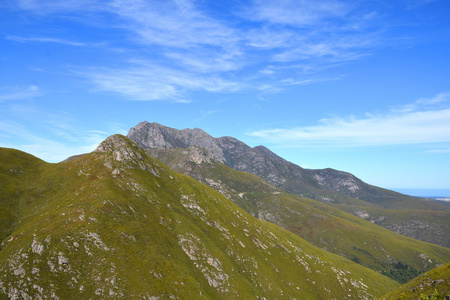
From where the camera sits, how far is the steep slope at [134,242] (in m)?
70.9

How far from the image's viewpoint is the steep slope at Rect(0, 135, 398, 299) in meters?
70.9

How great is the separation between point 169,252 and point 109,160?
208ft

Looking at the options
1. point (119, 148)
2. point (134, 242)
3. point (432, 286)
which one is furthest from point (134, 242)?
point (432, 286)

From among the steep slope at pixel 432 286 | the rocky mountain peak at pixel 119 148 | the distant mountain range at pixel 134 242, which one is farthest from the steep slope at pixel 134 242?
the steep slope at pixel 432 286

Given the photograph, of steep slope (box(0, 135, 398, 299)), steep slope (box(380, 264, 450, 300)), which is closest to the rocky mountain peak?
steep slope (box(0, 135, 398, 299))

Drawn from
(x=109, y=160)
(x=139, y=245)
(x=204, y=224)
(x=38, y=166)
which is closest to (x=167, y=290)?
(x=139, y=245)

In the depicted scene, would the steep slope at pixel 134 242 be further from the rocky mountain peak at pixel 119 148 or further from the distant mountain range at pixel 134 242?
the rocky mountain peak at pixel 119 148

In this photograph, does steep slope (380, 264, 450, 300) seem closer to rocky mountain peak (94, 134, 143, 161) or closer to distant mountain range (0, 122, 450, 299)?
distant mountain range (0, 122, 450, 299)

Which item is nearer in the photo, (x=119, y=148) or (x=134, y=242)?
(x=134, y=242)

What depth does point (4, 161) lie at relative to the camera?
112500mm

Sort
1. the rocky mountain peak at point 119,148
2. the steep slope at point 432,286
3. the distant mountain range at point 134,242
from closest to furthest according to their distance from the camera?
1. the steep slope at point 432,286
2. the distant mountain range at point 134,242
3. the rocky mountain peak at point 119,148

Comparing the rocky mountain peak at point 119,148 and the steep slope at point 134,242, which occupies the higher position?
the rocky mountain peak at point 119,148

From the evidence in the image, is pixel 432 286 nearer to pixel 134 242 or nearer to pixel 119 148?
pixel 134 242

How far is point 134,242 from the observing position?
88750mm
